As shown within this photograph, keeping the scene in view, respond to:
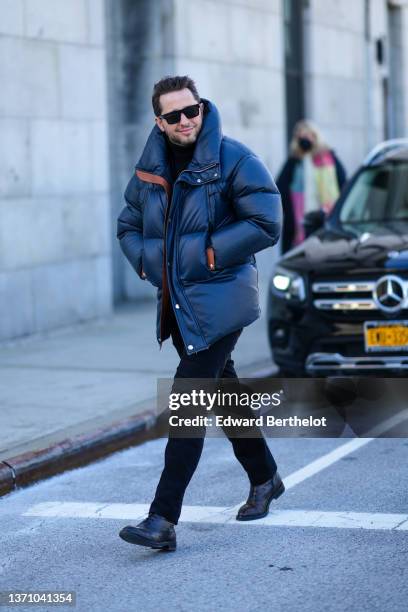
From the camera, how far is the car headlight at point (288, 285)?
9.05 metres

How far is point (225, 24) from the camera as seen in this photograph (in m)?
16.6

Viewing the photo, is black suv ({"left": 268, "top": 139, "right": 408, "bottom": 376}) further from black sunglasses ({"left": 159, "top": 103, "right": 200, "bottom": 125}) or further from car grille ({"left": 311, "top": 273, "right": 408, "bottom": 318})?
black sunglasses ({"left": 159, "top": 103, "right": 200, "bottom": 125})

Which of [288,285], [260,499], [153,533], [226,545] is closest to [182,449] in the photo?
[153,533]

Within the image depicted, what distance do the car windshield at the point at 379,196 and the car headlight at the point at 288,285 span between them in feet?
3.57

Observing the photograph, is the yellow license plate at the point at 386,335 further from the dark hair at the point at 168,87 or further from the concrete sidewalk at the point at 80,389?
the dark hair at the point at 168,87

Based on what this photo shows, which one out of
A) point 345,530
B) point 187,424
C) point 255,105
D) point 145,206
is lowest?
point 345,530

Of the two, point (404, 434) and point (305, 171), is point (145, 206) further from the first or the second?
point (305, 171)

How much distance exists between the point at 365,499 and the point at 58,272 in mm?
6634

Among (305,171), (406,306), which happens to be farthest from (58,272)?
(406,306)

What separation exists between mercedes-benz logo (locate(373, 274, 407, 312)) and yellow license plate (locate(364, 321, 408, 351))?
0.11 metres

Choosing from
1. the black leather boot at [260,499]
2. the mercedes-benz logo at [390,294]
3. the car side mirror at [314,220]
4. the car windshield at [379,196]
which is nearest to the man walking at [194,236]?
the black leather boot at [260,499]

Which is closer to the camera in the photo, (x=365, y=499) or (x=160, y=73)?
(x=365, y=499)

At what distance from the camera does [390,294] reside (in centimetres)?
863

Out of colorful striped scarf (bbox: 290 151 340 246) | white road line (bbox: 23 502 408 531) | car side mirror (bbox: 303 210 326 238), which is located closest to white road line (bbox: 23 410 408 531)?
white road line (bbox: 23 502 408 531)
